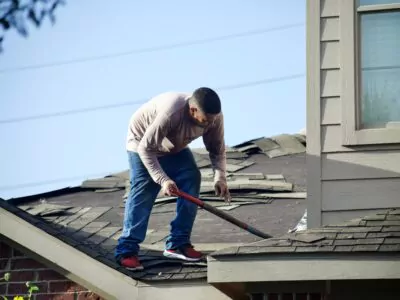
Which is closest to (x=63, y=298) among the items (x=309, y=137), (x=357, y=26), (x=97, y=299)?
(x=97, y=299)

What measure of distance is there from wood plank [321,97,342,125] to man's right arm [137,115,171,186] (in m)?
1.28

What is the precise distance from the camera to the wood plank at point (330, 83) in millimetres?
10578

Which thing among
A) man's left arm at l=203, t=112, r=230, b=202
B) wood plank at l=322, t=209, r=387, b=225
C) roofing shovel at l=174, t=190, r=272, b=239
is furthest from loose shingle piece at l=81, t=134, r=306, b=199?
wood plank at l=322, t=209, r=387, b=225

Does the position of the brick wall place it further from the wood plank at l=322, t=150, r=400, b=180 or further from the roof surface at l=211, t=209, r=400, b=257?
the wood plank at l=322, t=150, r=400, b=180

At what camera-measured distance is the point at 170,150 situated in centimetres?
1087

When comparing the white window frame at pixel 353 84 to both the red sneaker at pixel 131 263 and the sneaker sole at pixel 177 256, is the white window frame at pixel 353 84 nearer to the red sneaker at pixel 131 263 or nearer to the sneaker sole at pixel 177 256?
the sneaker sole at pixel 177 256

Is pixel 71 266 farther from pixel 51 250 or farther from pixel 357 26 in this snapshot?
pixel 357 26

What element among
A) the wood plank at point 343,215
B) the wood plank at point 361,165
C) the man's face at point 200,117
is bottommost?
the wood plank at point 343,215

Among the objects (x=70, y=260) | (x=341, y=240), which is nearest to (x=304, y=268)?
(x=341, y=240)

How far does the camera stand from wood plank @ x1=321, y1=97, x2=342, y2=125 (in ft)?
34.5

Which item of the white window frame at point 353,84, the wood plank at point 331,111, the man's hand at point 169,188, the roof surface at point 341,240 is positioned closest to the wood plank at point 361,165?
the white window frame at point 353,84

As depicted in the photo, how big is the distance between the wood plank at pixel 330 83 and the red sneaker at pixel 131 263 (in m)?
2.08

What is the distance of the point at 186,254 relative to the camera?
35.4ft

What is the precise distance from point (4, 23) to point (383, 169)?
150 inches
